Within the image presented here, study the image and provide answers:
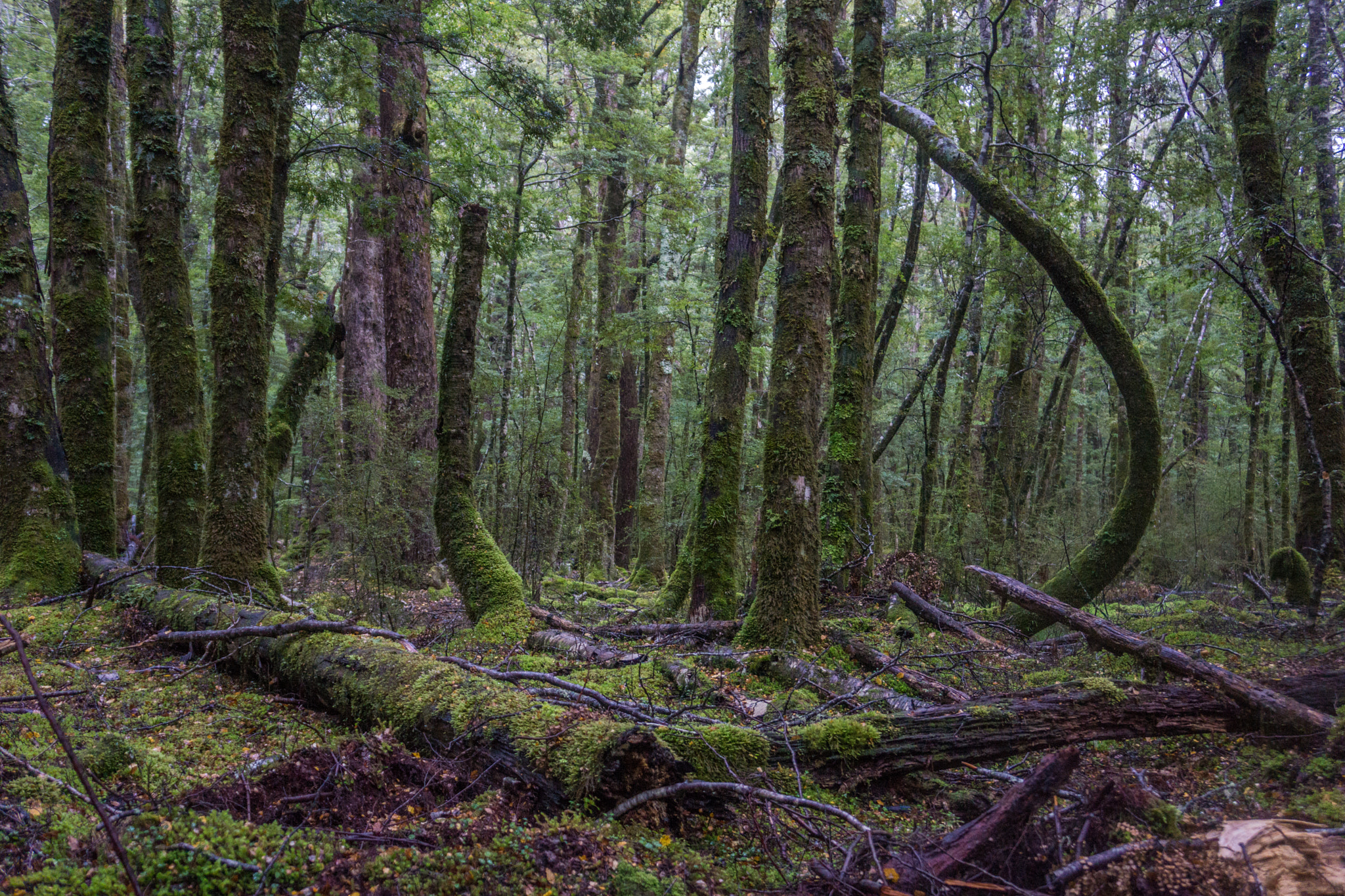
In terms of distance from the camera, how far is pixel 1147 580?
17438 mm

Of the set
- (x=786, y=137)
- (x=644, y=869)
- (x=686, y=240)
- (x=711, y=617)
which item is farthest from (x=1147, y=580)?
(x=644, y=869)

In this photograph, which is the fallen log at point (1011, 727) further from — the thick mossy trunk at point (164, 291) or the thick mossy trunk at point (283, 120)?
the thick mossy trunk at point (283, 120)

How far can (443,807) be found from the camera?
3.00 meters

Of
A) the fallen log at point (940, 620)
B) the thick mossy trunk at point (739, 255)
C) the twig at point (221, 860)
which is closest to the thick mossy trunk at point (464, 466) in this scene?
the thick mossy trunk at point (739, 255)

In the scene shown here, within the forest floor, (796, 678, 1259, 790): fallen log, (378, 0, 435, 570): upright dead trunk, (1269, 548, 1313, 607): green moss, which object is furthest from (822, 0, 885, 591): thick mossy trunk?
(1269, 548, 1313, 607): green moss

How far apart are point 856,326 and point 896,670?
4.26 meters

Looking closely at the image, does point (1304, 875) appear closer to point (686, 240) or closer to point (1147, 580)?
point (686, 240)

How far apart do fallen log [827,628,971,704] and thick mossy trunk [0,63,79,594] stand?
732 centimetres

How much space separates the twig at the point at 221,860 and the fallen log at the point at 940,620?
6.25 meters

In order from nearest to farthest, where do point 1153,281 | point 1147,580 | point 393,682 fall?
1. point 393,682
2. point 1153,281
3. point 1147,580

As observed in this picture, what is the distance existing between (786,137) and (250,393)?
17.5 ft

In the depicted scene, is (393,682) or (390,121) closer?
(393,682)

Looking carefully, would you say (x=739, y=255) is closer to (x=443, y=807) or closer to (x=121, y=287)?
(x=443, y=807)

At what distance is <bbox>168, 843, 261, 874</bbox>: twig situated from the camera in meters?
2.22
